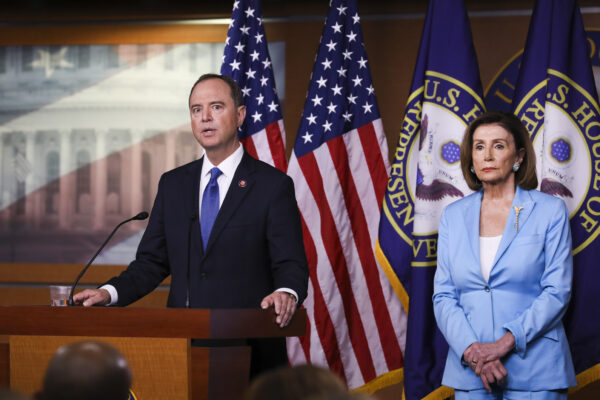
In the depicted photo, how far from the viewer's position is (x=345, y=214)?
385 cm

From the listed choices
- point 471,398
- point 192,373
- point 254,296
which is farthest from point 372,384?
Result: point 192,373

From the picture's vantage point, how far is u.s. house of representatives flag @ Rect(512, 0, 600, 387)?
328cm

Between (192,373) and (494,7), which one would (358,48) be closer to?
(494,7)

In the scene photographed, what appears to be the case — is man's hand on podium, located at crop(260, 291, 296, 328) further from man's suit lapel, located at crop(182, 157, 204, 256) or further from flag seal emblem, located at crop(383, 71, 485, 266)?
flag seal emblem, located at crop(383, 71, 485, 266)

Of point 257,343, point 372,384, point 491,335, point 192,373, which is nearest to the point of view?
point 192,373

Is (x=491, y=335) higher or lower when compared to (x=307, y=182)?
lower

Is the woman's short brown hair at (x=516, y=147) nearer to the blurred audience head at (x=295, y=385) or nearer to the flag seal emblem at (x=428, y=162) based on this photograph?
the flag seal emblem at (x=428, y=162)

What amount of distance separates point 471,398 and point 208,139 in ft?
4.47

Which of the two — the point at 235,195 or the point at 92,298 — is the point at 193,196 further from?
the point at 92,298

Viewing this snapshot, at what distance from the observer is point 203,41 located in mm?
4457

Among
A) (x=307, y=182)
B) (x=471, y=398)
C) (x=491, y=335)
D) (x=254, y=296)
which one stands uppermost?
(x=307, y=182)

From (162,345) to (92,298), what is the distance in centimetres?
50

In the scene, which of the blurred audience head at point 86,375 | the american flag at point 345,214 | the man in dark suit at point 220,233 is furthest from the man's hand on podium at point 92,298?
the american flag at point 345,214

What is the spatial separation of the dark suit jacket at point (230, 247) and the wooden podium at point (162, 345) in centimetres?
47
